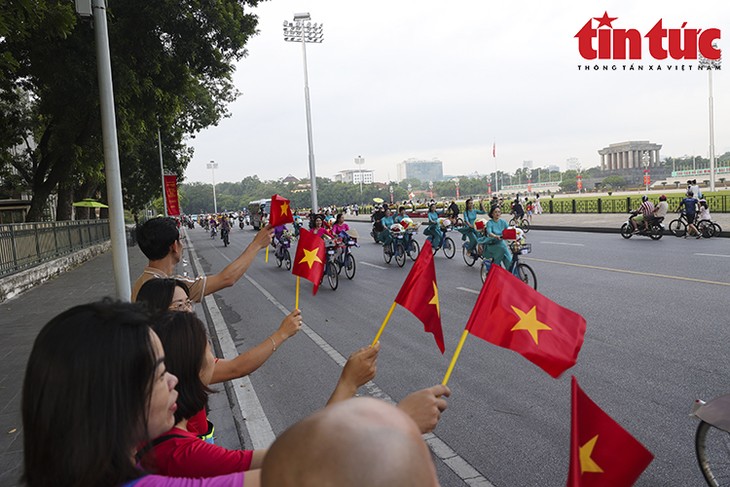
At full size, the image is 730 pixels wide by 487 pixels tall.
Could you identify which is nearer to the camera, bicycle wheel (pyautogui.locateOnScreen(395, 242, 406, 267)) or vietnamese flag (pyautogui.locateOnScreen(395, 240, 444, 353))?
vietnamese flag (pyautogui.locateOnScreen(395, 240, 444, 353))

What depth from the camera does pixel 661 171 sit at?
90312 mm

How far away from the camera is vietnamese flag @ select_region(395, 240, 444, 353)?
2.75m

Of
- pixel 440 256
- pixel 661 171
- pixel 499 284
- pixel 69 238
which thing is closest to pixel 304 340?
pixel 499 284

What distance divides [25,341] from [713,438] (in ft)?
26.5

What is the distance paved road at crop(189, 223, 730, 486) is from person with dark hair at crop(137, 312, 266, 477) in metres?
2.06

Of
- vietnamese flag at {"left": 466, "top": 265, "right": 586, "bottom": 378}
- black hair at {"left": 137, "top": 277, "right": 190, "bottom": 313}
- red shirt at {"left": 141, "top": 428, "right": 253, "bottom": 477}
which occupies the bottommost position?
red shirt at {"left": 141, "top": 428, "right": 253, "bottom": 477}

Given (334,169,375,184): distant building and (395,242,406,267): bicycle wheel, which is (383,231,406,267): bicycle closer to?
(395,242,406,267): bicycle wheel

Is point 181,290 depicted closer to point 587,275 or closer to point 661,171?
point 587,275

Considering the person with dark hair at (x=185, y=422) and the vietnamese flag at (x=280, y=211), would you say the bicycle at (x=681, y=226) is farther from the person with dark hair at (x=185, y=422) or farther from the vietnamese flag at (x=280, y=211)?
the person with dark hair at (x=185, y=422)

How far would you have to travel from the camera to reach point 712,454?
3.37 m

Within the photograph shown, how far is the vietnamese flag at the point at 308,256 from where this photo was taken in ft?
14.1

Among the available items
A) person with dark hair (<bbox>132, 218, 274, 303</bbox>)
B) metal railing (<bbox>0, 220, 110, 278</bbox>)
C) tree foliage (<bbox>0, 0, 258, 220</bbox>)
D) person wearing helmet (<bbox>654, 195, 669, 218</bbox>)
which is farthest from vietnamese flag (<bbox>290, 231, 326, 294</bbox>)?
person wearing helmet (<bbox>654, 195, 669, 218</bbox>)

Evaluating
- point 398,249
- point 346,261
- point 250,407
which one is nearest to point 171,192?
point 398,249

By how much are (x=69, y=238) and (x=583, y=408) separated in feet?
74.7
